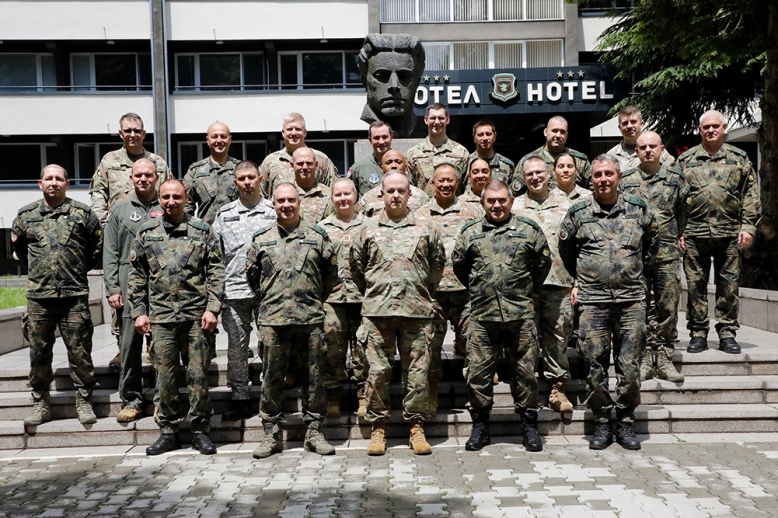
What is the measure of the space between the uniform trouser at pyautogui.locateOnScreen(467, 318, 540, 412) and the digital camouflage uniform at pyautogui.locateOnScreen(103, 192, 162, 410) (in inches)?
110

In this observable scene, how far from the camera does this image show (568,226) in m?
7.13

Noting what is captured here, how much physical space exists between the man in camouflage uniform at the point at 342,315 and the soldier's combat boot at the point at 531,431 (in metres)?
1.29

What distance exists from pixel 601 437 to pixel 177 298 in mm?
3480

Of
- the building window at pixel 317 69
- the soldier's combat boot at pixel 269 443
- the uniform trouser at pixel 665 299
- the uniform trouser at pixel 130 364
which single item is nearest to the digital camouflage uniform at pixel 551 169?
the uniform trouser at pixel 665 299

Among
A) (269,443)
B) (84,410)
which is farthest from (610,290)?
(84,410)

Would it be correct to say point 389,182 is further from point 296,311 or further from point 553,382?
point 553,382

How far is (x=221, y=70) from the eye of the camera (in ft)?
95.1

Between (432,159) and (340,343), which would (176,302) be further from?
(432,159)

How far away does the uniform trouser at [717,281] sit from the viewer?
8.51 metres

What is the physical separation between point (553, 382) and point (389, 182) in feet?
7.25

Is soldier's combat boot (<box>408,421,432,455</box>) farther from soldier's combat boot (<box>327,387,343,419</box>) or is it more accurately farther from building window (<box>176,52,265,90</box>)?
building window (<box>176,52,265,90</box>)

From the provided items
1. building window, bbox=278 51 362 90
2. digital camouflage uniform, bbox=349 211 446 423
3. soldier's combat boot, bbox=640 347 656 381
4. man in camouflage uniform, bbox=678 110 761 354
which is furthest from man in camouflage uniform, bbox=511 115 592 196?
building window, bbox=278 51 362 90

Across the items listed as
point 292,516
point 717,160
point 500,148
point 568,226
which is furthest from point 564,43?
point 292,516

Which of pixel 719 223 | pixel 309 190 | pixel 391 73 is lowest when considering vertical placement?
pixel 719 223
